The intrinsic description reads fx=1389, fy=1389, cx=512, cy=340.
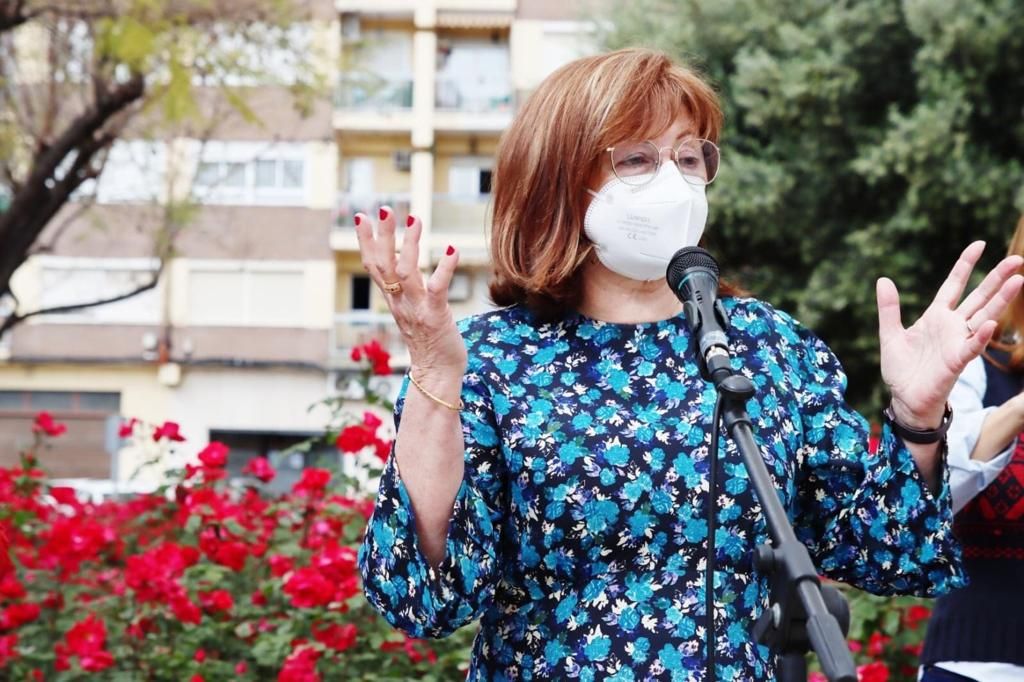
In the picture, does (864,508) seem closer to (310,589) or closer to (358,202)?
(310,589)

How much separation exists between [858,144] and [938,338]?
10325 mm

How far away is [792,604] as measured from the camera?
157 cm

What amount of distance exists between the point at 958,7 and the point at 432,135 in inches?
649

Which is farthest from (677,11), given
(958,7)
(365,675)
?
(365,675)

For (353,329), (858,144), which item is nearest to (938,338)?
(858,144)

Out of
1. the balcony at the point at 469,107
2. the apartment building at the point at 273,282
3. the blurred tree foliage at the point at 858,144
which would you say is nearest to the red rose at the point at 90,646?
the blurred tree foliage at the point at 858,144

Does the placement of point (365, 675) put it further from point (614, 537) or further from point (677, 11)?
point (677, 11)

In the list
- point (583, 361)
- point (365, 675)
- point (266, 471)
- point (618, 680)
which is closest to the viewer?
point (618, 680)

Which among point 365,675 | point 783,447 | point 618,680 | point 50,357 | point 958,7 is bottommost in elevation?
point 50,357

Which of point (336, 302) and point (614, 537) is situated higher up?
point (614, 537)

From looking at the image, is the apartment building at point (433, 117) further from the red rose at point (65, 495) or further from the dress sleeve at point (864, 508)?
the dress sleeve at point (864, 508)

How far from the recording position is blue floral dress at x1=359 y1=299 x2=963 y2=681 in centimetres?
210

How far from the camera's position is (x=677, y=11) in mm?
13289

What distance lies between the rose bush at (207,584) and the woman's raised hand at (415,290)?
205 cm
